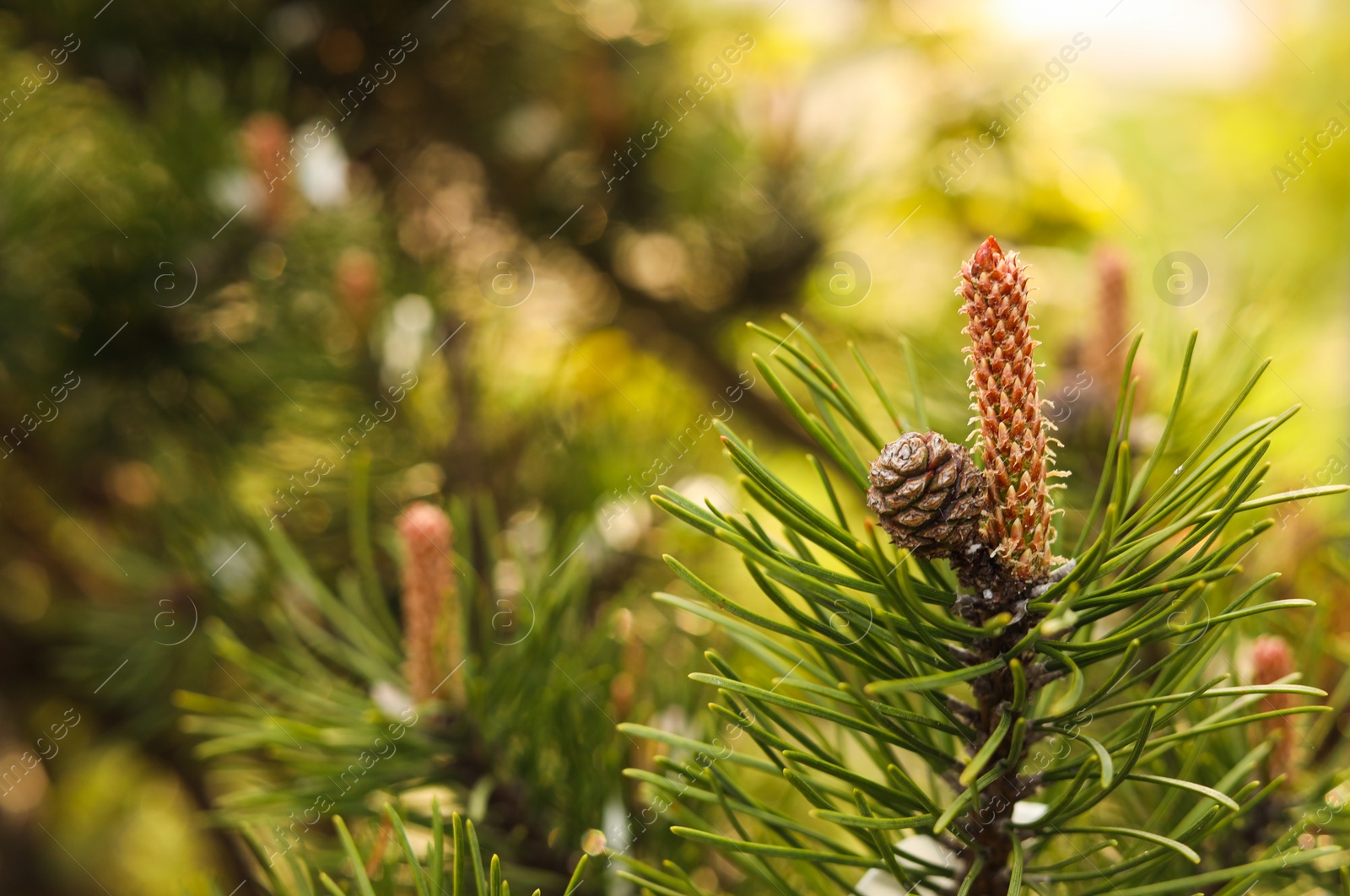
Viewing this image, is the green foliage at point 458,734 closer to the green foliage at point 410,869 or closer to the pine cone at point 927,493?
the green foliage at point 410,869

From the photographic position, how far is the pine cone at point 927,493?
0.25 m

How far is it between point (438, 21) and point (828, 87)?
0.42 m

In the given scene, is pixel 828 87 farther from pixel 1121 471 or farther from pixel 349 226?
pixel 1121 471

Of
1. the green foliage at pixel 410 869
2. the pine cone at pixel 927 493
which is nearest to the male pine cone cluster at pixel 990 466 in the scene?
the pine cone at pixel 927 493

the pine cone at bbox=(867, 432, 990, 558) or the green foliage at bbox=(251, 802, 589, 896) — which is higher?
the pine cone at bbox=(867, 432, 990, 558)

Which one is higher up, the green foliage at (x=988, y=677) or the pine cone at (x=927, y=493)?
the pine cone at (x=927, y=493)

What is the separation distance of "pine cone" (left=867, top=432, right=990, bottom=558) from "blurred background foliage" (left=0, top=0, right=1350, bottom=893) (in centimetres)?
21

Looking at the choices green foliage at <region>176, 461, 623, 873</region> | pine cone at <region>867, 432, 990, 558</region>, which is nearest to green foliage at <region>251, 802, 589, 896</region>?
green foliage at <region>176, 461, 623, 873</region>

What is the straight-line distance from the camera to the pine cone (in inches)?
10.0

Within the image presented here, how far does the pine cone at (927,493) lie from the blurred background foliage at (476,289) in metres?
0.21

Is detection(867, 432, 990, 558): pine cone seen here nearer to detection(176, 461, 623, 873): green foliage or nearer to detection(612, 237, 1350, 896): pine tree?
detection(612, 237, 1350, 896): pine tree

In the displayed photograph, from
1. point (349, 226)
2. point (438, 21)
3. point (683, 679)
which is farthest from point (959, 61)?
point (683, 679)

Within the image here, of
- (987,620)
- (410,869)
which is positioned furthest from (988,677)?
(410,869)

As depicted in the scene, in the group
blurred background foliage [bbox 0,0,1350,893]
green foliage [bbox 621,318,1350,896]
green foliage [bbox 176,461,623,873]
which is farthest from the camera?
blurred background foliage [bbox 0,0,1350,893]
